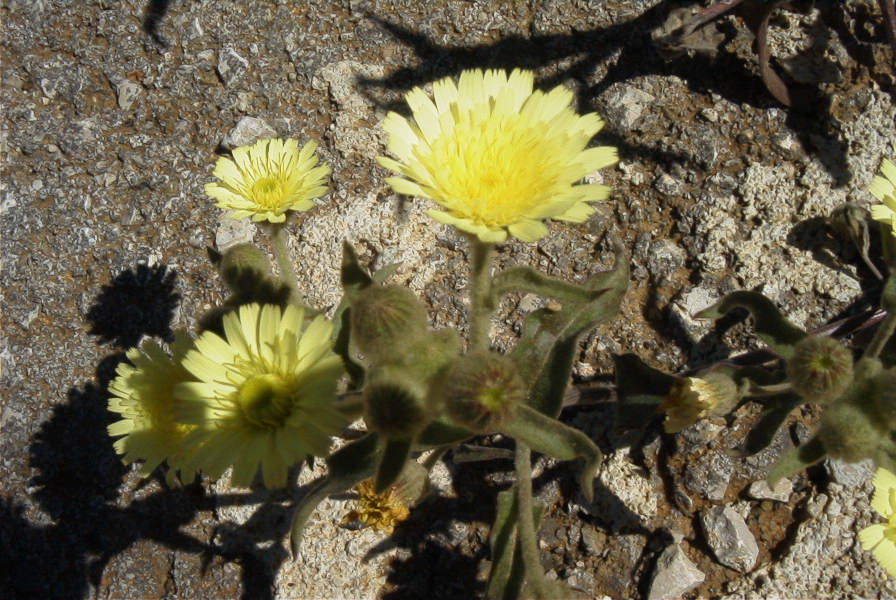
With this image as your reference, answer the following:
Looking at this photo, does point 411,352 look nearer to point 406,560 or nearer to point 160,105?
point 406,560

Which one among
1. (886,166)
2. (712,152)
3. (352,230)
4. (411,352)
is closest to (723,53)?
(712,152)

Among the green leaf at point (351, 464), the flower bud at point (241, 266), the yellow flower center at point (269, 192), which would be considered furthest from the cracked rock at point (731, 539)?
the yellow flower center at point (269, 192)

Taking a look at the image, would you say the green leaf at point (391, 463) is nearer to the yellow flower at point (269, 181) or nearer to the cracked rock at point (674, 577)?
the yellow flower at point (269, 181)

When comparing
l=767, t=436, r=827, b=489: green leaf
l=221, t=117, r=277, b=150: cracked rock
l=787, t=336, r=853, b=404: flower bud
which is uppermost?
l=221, t=117, r=277, b=150: cracked rock

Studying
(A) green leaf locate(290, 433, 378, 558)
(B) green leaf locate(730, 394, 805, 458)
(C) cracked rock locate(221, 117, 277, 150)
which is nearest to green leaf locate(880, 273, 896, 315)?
(B) green leaf locate(730, 394, 805, 458)

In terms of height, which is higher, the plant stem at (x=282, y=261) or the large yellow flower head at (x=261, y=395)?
the plant stem at (x=282, y=261)

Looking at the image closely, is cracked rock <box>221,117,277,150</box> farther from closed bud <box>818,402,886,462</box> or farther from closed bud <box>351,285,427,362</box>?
closed bud <box>818,402,886,462</box>
